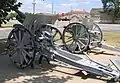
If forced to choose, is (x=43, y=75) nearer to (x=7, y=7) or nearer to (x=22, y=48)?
(x=22, y=48)

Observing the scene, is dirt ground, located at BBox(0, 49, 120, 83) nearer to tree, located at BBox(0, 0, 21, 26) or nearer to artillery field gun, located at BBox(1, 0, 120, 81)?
artillery field gun, located at BBox(1, 0, 120, 81)

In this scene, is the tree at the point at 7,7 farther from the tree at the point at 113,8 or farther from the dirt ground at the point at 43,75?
the tree at the point at 113,8

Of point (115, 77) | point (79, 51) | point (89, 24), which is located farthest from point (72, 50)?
point (115, 77)

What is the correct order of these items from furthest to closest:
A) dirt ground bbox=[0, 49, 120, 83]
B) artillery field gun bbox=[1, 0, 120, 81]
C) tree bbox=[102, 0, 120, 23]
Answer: tree bbox=[102, 0, 120, 23], artillery field gun bbox=[1, 0, 120, 81], dirt ground bbox=[0, 49, 120, 83]

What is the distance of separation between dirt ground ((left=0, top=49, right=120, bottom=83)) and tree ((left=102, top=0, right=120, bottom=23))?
47.4 meters

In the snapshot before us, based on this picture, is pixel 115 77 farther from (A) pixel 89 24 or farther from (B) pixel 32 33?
(A) pixel 89 24

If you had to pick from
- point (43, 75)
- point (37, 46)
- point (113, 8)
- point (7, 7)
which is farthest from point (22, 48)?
point (113, 8)

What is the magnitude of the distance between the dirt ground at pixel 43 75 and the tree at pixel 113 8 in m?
47.4

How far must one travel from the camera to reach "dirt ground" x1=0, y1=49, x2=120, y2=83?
759cm

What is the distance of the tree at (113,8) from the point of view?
5511 cm

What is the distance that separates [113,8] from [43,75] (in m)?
50.3

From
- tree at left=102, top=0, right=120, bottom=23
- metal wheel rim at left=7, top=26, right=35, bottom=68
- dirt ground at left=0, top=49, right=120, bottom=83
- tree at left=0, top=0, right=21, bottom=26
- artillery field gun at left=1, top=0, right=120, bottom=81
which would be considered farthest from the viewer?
tree at left=102, top=0, right=120, bottom=23

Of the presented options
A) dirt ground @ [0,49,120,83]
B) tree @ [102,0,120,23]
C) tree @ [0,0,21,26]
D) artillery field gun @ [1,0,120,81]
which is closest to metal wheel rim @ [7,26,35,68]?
artillery field gun @ [1,0,120,81]

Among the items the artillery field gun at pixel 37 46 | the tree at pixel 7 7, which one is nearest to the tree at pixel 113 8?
the tree at pixel 7 7
